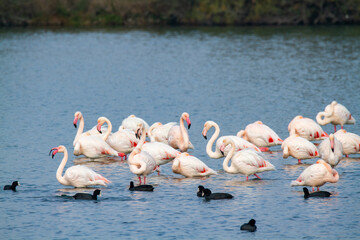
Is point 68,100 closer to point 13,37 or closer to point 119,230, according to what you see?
point 119,230

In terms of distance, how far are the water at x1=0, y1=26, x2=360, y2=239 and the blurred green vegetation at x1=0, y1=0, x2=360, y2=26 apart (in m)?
7.34

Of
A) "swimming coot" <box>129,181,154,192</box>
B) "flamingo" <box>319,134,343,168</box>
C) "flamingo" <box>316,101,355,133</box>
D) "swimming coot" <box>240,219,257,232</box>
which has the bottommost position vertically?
"swimming coot" <box>240,219,257,232</box>

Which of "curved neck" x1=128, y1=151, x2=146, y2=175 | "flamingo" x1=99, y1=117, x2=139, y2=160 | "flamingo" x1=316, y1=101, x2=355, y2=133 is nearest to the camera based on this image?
"curved neck" x1=128, y1=151, x2=146, y2=175

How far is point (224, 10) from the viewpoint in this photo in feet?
208

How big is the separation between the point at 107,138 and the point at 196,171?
10.8ft

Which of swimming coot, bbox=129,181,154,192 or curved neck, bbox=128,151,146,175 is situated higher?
curved neck, bbox=128,151,146,175

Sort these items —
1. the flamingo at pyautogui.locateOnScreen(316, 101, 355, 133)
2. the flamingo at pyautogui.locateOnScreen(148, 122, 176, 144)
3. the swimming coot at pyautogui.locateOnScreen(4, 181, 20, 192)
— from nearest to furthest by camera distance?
the swimming coot at pyautogui.locateOnScreen(4, 181, 20, 192), the flamingo at pyautogui.locateOnScreen(148, 122, 176, 144), the flamingo at pyautogui.locateOnScreen(316, 101, 355, 133)

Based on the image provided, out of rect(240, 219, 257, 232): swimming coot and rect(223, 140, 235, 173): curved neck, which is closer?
rect(240, 219, 257, 232): swimming coot

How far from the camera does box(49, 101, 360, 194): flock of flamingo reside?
1399 cm

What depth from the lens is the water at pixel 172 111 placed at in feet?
39.8

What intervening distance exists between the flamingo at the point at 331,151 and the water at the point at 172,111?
39 cm

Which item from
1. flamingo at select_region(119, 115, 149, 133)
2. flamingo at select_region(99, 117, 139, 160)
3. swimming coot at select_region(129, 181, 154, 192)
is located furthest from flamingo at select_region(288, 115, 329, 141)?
swimming coot at select_region(129, 181, 154, 192)

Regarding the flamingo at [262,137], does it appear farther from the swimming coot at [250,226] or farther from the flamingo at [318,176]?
the swimming coot at [250,226]

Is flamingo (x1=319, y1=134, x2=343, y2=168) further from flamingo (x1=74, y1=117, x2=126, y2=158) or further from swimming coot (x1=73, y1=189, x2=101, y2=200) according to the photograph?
swimming coot (x1=73, y1=189, x2=101, y2=200)
